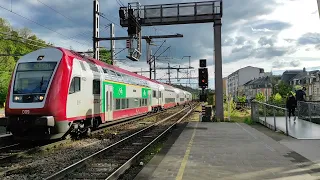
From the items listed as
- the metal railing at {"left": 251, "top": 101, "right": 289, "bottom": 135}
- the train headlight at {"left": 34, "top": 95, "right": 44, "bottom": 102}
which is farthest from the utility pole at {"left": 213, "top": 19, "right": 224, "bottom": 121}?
the train headlight at {"left": 34, "top": 95, "right": 44, "bottom": 102}

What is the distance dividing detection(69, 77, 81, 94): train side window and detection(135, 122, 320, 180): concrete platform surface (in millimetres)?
4114

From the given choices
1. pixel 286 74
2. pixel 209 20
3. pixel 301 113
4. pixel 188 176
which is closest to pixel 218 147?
pixel 188 176

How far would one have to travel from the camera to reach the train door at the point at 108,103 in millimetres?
16188

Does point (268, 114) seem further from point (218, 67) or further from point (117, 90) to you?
point (117, 90)

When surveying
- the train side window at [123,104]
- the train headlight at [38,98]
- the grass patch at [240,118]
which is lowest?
the grass patch at [240,118]

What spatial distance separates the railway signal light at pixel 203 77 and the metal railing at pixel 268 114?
10.7ft

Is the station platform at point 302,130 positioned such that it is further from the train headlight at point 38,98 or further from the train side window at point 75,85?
the train headlight at point 38,98

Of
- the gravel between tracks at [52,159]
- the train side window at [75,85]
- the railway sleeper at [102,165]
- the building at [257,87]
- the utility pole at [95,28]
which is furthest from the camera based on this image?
the building at [257,87]

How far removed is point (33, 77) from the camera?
11.5 metres

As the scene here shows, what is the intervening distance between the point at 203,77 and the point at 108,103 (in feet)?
24.5

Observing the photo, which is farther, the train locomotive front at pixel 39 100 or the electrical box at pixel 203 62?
the electrical box at pixel 203 62

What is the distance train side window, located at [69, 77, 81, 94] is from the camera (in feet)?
39.4

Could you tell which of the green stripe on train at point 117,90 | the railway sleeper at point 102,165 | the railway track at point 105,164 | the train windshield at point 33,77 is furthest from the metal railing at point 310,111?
the train windshield at point 33,77

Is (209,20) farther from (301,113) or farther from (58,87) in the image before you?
(58,87)
